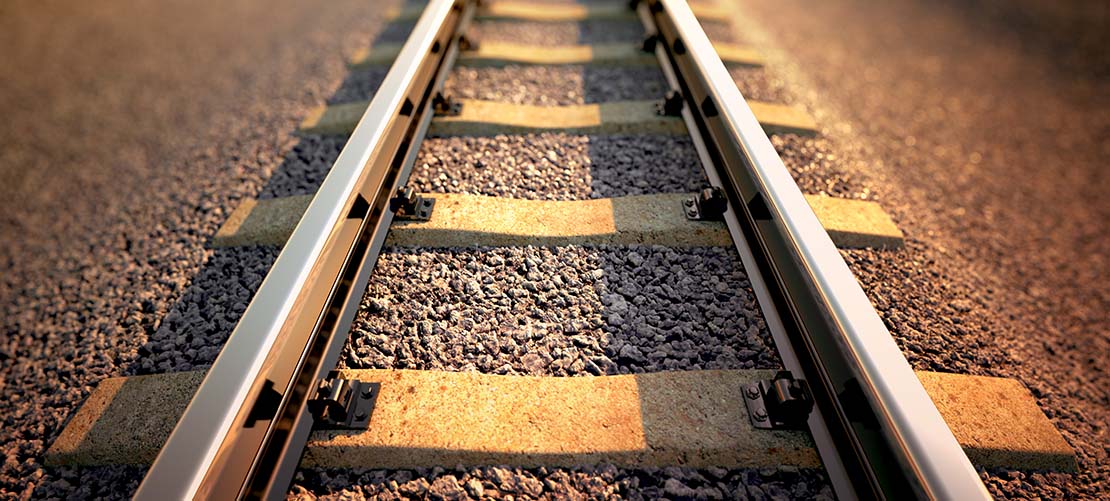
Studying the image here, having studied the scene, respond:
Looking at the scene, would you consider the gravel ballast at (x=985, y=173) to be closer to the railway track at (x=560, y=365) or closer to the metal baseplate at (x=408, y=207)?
the railway track at (x=560, y=365)

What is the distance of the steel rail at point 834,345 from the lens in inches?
47.4

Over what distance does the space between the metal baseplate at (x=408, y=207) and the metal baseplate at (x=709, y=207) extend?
1.20 m

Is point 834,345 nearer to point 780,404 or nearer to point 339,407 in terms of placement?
point 780,404

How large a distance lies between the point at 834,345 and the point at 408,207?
1.77 meters

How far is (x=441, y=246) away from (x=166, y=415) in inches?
46.0

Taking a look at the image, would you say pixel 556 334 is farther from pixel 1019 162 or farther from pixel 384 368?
pixel 1019 162

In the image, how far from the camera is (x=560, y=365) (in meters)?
1.74

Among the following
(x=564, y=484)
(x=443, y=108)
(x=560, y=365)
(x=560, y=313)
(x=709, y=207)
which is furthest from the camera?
(x=443, y=108)

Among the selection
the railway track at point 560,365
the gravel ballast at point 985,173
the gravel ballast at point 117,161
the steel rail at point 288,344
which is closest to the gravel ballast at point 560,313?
the railway track at point 560,365

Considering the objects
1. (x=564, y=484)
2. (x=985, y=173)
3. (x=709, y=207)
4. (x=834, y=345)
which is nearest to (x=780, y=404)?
(x=834, y=345)

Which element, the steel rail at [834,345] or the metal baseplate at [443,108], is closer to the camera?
the steel rail at [834,345]

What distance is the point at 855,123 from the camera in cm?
423

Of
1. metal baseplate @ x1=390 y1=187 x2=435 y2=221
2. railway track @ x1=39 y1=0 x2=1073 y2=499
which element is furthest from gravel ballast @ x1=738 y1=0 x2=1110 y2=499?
metal baseplate @ x1=390 y1=187 x2=435 y2=221

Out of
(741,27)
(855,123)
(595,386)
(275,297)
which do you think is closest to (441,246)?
(275,297)
